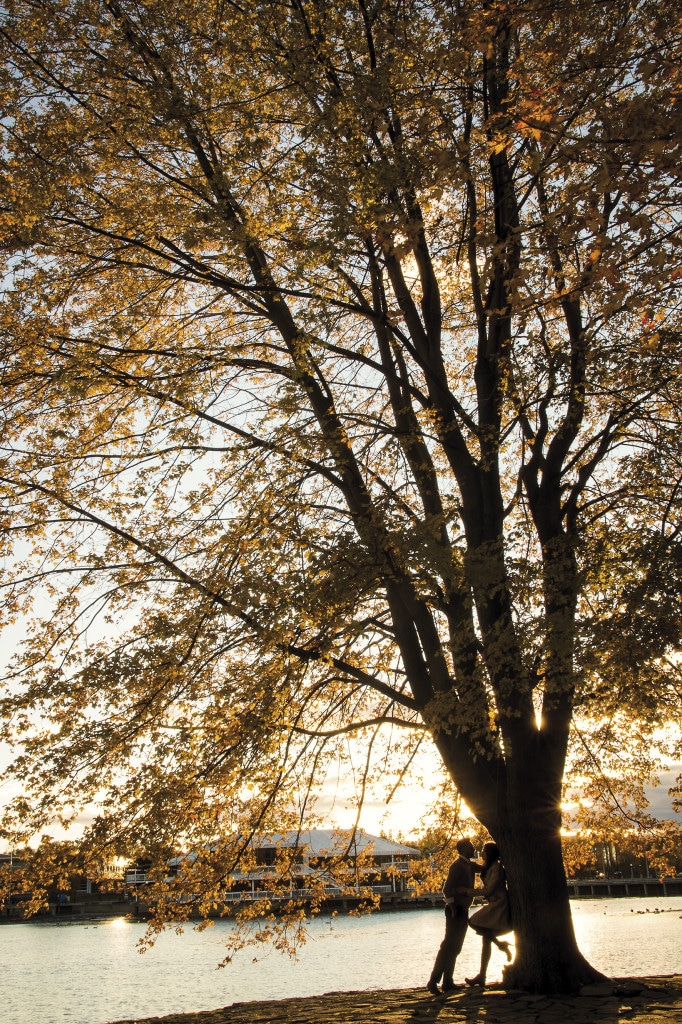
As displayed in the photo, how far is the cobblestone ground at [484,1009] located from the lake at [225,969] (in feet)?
4.00

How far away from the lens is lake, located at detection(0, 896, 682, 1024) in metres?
18.5

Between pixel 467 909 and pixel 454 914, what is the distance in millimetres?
151

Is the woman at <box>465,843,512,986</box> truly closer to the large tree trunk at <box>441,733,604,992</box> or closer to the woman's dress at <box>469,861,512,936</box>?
the woman's dress at <box>469,861,512,936</box>

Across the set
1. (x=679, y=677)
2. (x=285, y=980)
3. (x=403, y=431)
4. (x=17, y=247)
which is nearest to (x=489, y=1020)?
(x=679, y=677)

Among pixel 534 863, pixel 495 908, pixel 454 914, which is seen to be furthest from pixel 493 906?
pixel 534 863

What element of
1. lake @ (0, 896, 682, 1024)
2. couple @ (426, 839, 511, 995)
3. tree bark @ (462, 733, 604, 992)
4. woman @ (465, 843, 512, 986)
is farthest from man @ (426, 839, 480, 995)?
lake @ (0, 896, 682, 1024)

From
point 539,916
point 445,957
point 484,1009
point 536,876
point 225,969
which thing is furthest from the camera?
point 225,969

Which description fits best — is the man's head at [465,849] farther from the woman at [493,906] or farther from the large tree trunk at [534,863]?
the large tree trunk at [534,863]

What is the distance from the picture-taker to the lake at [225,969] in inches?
728

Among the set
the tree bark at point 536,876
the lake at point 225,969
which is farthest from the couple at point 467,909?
the lake at point 225,969

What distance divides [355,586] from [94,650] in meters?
3.50

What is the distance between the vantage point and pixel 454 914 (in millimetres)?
8930

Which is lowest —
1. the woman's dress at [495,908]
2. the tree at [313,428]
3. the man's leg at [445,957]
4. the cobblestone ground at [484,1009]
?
the cobblestone ground at [484,1009]

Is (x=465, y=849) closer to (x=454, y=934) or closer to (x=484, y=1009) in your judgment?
(x=454, y=934)
